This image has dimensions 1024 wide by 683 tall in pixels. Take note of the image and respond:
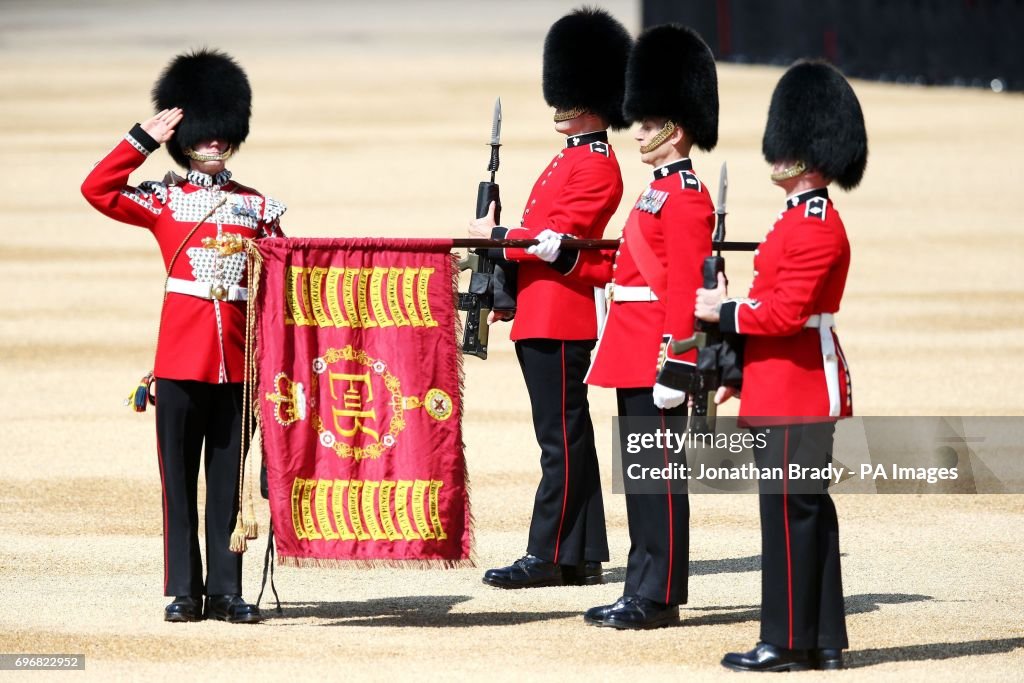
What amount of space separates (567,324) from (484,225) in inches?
16.7

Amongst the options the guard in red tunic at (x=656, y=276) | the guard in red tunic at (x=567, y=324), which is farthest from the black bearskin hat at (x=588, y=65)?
the guard in red tunic at (x=656, y=276)

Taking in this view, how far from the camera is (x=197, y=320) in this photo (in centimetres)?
585

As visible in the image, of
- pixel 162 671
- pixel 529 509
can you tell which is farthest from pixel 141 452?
pixel 162 671

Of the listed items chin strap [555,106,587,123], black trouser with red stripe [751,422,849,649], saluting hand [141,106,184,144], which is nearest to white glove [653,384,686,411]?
black trouser with red stripe [751,422,849,649]

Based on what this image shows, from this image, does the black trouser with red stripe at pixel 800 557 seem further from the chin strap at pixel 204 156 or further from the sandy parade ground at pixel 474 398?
the chin strap at pixel 204 156

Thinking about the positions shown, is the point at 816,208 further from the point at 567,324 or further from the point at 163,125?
the point at 163,125

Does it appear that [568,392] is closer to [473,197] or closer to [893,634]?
[893,634]

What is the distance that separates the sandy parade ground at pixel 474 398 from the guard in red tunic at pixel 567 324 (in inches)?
6.2

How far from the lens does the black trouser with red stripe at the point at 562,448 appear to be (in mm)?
6492

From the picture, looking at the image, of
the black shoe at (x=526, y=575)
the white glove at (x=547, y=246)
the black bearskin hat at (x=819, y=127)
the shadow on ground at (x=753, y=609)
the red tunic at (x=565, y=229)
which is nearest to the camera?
the black bearskin hat at (x=819, y=127)

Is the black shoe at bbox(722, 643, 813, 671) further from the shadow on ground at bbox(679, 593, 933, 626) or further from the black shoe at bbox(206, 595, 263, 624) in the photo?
the black shoe at bbox(206, 595, 263, 624)

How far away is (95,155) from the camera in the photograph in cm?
2033

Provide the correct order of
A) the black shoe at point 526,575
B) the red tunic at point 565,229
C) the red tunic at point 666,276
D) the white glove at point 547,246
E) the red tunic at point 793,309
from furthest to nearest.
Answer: the black shoe at point 526,575 < the red tunic at point 565,229 < the white glove at point 547,246 < the red tunic at point 666,276 < the red tunic at point 793,309

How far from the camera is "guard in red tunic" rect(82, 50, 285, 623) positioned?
5.85 m
